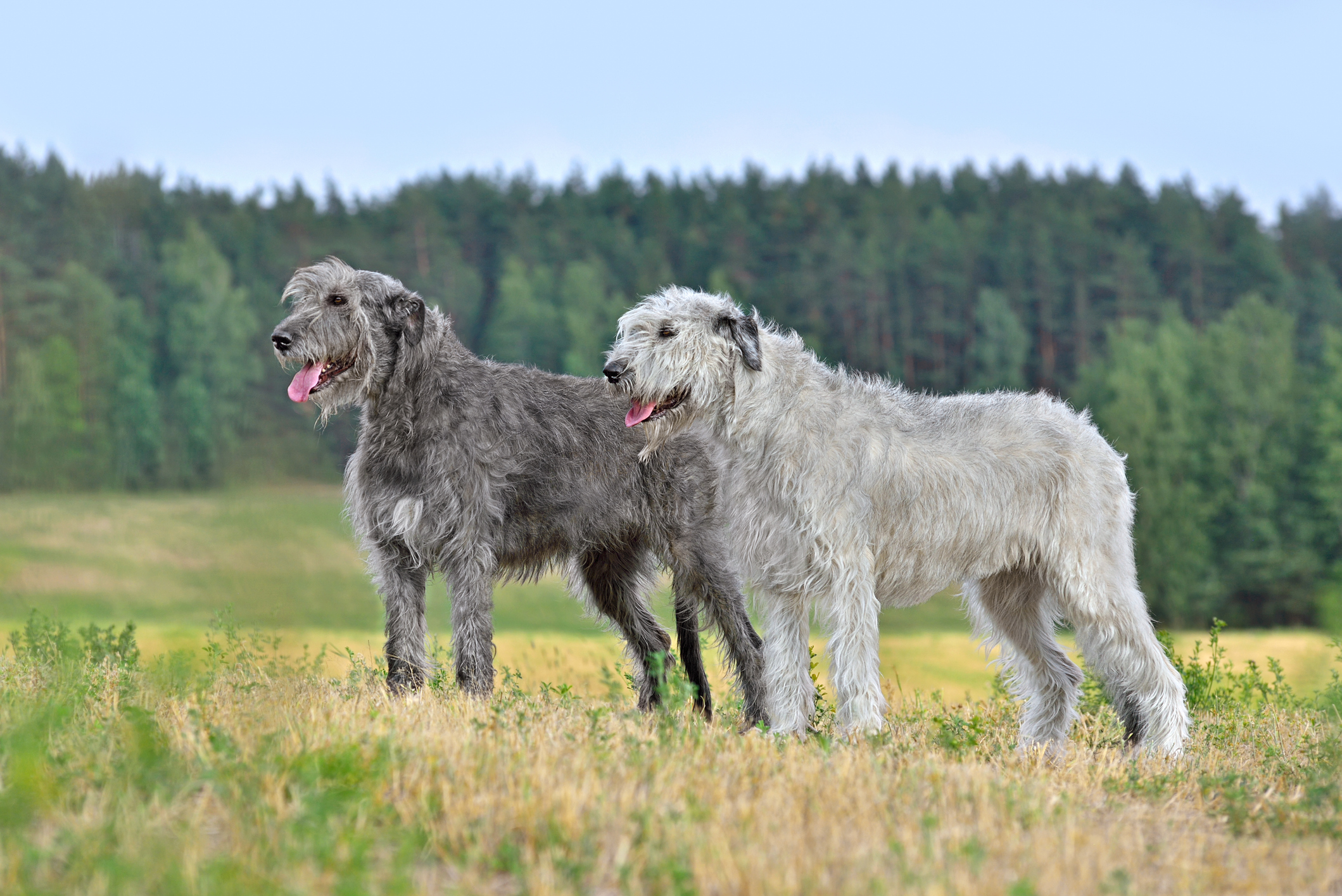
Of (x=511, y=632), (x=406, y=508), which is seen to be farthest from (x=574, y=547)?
(x=511, y=632)

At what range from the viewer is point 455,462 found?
26.2 ft

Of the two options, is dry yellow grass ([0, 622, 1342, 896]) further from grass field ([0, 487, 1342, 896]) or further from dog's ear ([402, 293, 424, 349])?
dog's ear ([402, 293, 424, 349])

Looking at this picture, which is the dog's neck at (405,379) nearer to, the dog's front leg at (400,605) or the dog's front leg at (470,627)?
the dog's front leg at (400,605)

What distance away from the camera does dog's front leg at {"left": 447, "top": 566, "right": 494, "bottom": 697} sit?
26.2ft

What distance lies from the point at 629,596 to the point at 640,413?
112 inches

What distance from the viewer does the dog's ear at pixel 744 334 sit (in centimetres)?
735

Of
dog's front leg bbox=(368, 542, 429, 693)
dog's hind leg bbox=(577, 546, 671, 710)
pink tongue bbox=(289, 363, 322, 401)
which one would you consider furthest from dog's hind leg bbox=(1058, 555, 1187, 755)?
pink tongue bbox=(289, 363, 322, 401)

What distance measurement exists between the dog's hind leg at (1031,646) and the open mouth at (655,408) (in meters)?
2.80

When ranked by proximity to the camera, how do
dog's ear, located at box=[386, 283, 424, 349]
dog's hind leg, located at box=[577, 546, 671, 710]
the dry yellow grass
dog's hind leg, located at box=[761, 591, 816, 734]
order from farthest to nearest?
dog's hind leg, located at box=[577, 546, 671, 710] → dog's ear, located at box=[386, 283, 424, 349] → dog's hind leg, located at box=[761, 591, 816, 734] → the dry yellow grass

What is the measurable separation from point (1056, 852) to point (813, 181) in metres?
59.9

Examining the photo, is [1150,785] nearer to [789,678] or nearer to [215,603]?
[789,678]

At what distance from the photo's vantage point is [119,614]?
27.4ft

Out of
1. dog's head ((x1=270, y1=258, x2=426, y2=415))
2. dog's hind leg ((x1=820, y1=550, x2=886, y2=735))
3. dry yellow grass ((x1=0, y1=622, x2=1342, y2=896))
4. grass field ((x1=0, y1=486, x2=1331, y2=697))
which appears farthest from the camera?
dog's head ((x1=270, y1=258, x2=426, y2=415))

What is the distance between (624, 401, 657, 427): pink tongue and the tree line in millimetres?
22760
